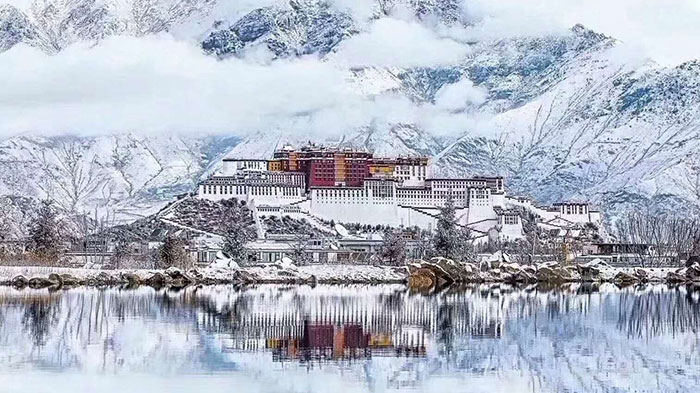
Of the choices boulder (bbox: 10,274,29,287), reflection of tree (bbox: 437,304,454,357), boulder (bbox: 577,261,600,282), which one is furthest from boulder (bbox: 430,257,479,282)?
reflection of tree (bbox: 437,304,454,357)

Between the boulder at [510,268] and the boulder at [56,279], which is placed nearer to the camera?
the boulder at [56,279]

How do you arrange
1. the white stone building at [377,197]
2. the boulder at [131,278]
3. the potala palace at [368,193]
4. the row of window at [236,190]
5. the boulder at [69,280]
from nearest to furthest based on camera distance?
the boulder at [69,280], the boulder at [131,278], the row of window at [236,190], the white stone building at [377,197], the potala palace at [368,193]

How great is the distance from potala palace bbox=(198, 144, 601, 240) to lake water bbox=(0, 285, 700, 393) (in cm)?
9397

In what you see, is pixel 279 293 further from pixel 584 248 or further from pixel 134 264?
pixel 584 248

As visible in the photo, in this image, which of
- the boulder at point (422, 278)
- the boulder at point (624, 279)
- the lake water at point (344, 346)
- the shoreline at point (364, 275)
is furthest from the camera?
the boulder at point (624, 279)

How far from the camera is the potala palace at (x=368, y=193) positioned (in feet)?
503

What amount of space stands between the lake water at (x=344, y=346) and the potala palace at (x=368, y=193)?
94.0 m

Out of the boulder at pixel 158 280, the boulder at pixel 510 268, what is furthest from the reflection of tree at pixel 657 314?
the boulder at pixel 158 280

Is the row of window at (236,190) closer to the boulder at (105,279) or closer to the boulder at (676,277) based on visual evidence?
the boulder at (676,277)

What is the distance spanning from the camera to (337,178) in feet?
529

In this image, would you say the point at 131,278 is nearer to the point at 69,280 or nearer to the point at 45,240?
the point at 69,280

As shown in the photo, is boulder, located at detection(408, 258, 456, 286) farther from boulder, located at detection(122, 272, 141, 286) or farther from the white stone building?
the white stone building

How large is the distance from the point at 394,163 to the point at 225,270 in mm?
82000

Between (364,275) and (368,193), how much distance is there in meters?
67.9
